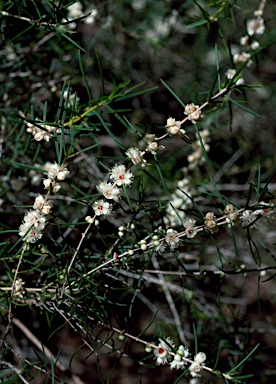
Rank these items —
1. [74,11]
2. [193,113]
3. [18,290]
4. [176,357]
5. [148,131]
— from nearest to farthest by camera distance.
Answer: [193,113] < [176,357] < [18,290] < [148,131] < [74,11]

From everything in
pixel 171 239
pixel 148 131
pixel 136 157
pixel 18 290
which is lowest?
pixel 18 290

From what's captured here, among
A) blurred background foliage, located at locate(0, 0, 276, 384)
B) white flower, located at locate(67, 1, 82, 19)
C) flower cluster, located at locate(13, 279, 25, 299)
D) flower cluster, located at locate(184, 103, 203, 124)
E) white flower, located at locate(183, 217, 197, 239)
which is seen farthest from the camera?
white flower, located at locate(67, 1, 82, 19)

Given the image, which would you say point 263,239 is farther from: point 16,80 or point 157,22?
point 16,80

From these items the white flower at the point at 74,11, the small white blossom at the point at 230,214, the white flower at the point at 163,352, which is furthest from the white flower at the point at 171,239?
the white flower at the point at 74,11

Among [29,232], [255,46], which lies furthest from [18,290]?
[255,46]

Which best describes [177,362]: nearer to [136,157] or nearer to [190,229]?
[190,229]

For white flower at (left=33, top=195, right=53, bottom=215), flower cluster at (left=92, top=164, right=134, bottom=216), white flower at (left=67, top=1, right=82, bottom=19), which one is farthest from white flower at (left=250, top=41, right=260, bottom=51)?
white flower at (left=33, top=195, right=53, bottom=215)

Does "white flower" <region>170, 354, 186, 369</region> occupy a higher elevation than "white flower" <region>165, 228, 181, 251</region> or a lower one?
lower

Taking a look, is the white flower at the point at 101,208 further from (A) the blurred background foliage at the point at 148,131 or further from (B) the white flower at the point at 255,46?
(B) the white flower at the point at 255,46

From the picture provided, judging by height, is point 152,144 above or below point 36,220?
above

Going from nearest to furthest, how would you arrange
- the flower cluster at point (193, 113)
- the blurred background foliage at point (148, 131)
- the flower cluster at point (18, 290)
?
the flower cluster at point (193, 113) < the flower cluster at point (18, 290) < the blurred background foliage at point (148, 131)

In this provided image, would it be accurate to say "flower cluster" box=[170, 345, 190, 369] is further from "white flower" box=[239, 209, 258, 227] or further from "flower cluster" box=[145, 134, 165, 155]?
"flower cluster" box=[145, 134, 165, 155]

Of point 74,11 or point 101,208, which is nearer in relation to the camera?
point 101,208

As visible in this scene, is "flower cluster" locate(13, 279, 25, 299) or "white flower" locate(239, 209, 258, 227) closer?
"white flower" locate(239, 209, 258, 227)
